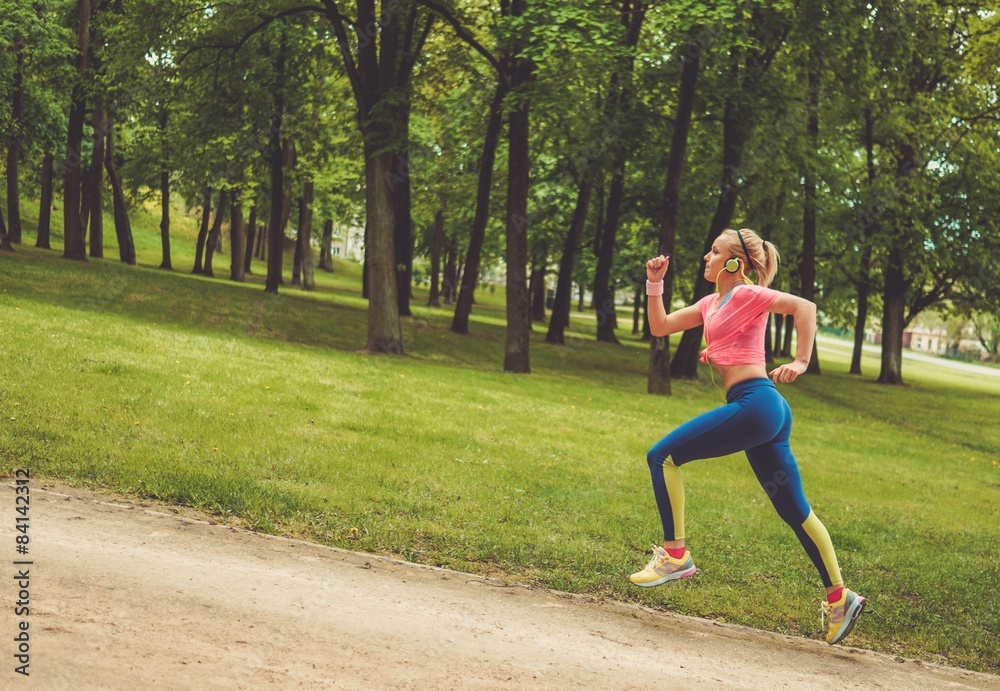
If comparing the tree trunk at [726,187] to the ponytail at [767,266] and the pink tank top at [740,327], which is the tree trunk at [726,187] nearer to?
the ponytail at [767,266]

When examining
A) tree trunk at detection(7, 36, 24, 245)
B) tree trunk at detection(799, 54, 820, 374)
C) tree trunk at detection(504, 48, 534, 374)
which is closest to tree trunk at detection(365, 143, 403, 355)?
tree trunk at detection(504, 48, 534, 374)

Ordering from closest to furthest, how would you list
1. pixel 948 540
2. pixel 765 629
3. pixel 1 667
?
pixel 1 667 → pixel 765 629 → pixel 948 540

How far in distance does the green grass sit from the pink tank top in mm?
2387

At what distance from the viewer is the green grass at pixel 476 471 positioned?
Answer: 7547 millimetres

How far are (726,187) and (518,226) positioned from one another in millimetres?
7348

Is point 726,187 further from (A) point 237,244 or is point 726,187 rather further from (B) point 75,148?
(A) point 237,244

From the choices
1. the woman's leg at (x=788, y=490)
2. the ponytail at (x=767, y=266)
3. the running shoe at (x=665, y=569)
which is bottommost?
the running shoe at (x=665, y=569)

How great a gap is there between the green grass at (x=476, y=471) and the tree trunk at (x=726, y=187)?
6631 mm

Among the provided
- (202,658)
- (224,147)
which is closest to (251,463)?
(202,658)

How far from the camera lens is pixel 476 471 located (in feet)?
33.6

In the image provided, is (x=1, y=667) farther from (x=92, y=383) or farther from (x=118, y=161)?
(x=118, y=161)

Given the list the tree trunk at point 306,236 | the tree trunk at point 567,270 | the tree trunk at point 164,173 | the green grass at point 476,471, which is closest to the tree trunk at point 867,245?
the tree trunk at point 567,270

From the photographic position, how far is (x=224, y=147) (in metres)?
29.9

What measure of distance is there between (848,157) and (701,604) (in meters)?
36.9
